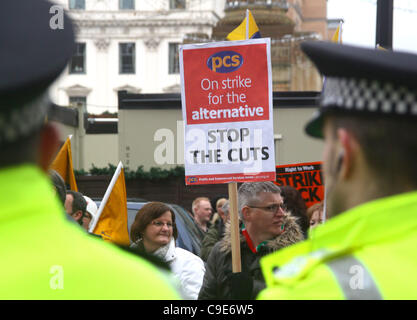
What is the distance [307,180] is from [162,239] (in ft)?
8.29

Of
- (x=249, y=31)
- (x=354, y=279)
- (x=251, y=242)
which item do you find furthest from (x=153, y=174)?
(x=354, y=279)

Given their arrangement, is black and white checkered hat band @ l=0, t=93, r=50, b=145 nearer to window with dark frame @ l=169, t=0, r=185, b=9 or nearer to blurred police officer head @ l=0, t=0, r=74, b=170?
blurred police officer head @ l=0, t=0, r=74, b=170

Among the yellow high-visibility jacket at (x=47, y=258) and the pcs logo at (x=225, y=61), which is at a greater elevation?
the pcs logo at (x=225, y=61)

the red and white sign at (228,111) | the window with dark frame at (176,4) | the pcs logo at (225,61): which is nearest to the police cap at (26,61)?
the red and white sign at (228,111)

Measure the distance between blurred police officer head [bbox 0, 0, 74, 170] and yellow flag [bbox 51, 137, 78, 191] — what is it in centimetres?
545

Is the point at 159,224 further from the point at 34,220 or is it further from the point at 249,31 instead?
the point at 34,220

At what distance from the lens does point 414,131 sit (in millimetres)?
1704

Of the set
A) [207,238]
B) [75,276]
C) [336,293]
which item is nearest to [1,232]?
[75,276]

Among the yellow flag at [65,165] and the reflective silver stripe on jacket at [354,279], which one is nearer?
the reflective silver stripe on jacket at [354,279]

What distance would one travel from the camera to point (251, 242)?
4.89 metres

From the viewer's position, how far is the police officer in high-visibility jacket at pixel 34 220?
4.76 ft

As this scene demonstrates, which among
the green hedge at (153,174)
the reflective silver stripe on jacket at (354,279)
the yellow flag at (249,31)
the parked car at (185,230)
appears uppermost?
the yellow flag at (249,31)

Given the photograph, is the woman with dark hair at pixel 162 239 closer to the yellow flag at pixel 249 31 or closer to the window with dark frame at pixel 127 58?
the yellow flag at pixel 249 31
